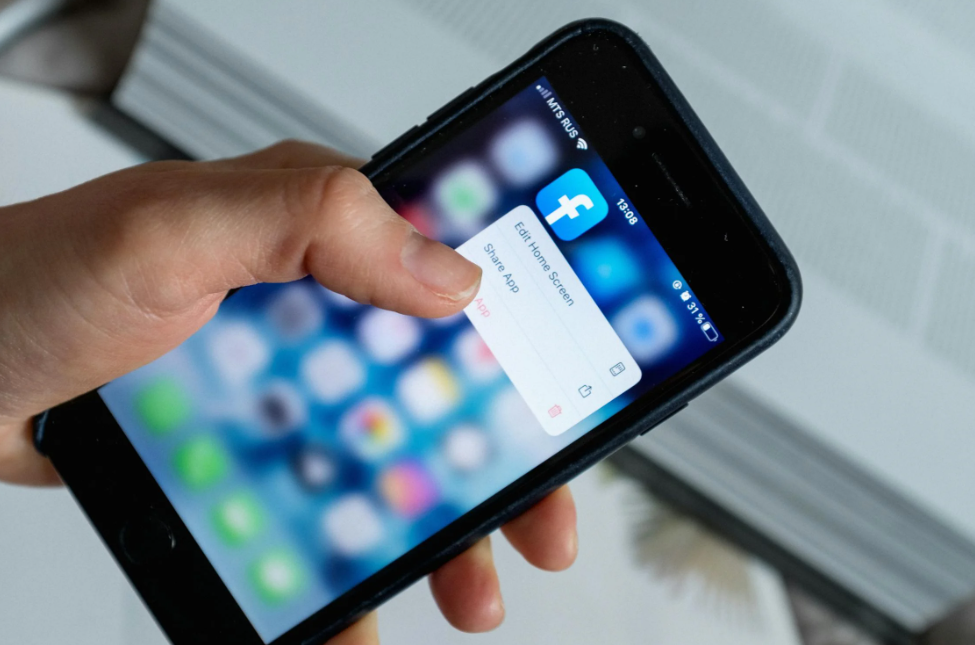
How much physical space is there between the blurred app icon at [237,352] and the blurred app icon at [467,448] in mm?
75

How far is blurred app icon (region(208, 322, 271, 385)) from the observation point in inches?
10.2

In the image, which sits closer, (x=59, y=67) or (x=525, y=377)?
(x=525, y=377)

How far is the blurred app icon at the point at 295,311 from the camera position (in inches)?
10.2

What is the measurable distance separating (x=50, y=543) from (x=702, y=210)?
12.4 inches

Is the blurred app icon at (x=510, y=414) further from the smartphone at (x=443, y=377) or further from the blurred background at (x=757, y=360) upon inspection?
the blurred background at (x=757, y=360)

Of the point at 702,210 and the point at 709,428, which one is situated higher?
the point at 702,210

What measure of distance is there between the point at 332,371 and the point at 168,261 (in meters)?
0.07

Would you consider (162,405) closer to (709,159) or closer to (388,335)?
(388,335)

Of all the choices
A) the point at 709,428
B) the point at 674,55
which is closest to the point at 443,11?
the point at 674,55

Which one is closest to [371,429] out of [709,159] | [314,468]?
[314,468]

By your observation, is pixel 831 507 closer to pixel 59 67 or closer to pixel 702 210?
pixel 702 210

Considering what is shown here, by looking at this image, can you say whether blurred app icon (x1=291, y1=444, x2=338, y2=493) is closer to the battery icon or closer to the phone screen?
the phone screen

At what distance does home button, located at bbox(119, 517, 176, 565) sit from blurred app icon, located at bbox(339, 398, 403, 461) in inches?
2.8

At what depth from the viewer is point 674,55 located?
381mm
